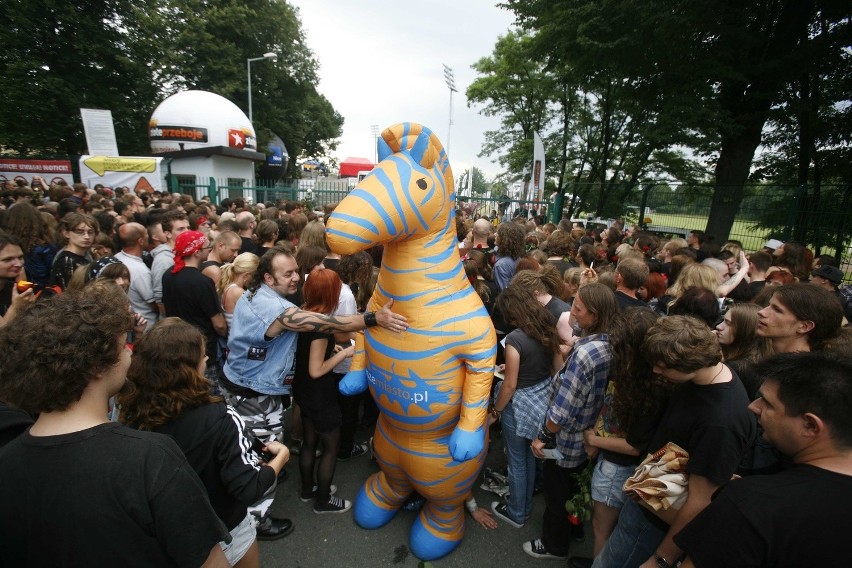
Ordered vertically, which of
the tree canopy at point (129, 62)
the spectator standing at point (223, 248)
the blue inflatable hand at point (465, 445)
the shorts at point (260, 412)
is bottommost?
the shorts at point (260, 412)

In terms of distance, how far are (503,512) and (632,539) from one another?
122cm

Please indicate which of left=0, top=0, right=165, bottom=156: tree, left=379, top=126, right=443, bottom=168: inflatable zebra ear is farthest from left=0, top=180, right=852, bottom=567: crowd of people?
left=0, top=0, right=165, bottom=156: tree

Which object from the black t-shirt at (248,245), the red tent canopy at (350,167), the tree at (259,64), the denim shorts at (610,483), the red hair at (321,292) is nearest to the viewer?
the denim shorts at (610,483)

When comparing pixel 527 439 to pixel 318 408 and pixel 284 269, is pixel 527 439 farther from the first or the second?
pixel 284 269

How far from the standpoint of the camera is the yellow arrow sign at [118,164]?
1269cm

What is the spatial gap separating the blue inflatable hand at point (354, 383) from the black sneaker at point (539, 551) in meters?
1.48

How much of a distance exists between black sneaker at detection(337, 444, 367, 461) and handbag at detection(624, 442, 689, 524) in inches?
98.6

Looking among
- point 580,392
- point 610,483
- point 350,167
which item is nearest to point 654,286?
point 580,392

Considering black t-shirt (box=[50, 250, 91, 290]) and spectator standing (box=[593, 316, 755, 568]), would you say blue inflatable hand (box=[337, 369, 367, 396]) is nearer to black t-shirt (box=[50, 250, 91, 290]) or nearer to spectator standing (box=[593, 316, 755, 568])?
spectator standing (box=[593, 316, 755, 568])

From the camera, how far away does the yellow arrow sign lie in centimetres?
1269

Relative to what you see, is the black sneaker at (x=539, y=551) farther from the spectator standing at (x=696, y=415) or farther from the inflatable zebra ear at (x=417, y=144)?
the inflatable zebra ear at (x=417, y=144)

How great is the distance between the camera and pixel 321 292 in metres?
2.71

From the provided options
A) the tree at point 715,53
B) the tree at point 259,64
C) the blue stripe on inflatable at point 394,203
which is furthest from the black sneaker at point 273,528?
the tree at point 259,64

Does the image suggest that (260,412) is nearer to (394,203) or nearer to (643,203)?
(394,203)
